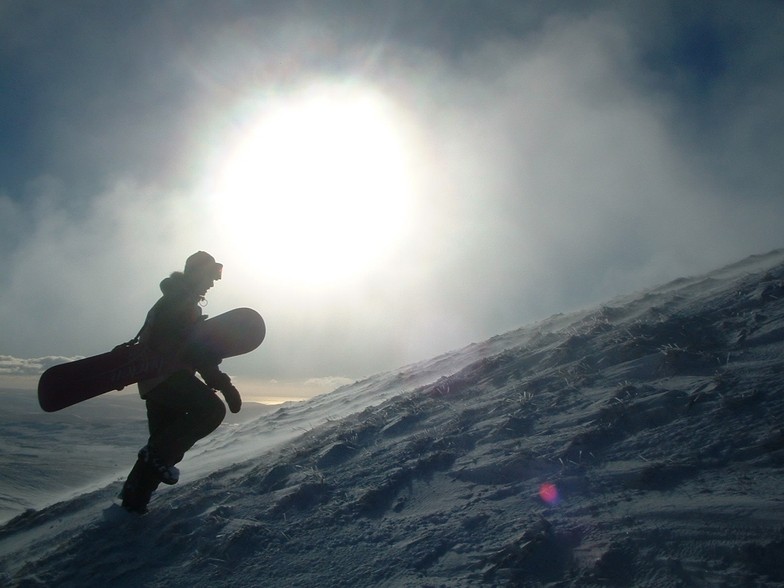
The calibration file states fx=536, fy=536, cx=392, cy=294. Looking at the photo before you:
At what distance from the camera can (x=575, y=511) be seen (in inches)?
146

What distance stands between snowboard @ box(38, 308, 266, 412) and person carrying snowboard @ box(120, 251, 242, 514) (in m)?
0.09

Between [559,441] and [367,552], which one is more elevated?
[559,441]

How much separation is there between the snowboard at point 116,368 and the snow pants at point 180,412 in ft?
0.72

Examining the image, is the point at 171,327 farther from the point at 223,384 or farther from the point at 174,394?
the point at 223,384

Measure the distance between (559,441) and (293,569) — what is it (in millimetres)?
2457

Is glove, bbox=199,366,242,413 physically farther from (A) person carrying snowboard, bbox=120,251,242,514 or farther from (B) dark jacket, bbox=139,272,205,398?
(B) dark jacket, bbox=139,272,205,398

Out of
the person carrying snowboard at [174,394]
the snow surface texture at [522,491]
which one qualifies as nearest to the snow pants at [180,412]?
the person carrying snowboard at [174,394]

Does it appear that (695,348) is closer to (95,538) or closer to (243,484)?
(243,484)

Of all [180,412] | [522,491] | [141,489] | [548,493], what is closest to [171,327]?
[180,412]

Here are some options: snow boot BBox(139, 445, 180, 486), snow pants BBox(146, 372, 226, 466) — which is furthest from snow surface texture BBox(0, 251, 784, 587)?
snow pants BBox(146, 372, 226, 466)

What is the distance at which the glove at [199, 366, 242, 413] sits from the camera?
18.5 ft

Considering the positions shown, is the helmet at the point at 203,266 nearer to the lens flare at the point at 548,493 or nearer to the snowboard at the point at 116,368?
the snowboard at the point at 116,368

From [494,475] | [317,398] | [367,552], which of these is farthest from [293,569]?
[317,398]

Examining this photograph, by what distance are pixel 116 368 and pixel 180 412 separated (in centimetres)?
88
